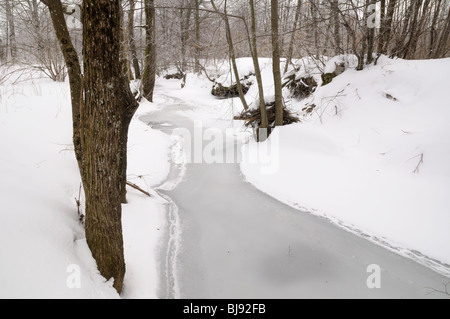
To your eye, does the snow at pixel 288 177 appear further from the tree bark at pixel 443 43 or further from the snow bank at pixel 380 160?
the tree bark at pixel 443 43

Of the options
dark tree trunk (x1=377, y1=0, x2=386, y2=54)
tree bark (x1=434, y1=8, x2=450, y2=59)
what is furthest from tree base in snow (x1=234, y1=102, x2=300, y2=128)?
tree bark (x1=434, y1=8, x2=450, y2=59)

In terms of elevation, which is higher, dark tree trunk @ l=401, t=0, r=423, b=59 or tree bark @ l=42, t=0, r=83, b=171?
dark tree trunk @ l=401, t=0, r=423, b=59

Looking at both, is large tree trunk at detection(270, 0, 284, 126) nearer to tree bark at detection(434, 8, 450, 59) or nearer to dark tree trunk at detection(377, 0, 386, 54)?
dark tree trunk at detection(377, 0, 386, 54)

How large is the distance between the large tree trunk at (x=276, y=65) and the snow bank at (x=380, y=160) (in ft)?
1.63

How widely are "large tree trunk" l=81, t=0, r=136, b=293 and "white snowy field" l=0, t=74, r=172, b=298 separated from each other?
0.69ft

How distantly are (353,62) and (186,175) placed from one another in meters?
5.34

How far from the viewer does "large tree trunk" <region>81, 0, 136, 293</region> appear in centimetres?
174

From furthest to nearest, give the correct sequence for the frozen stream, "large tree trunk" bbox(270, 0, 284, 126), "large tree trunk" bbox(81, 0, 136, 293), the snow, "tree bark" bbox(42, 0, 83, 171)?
"large tree trunk" bbox(270, 0, 284, 126) < "tree bark" bbox(42, 0, 83, 171) < the frozen stream < the snow < "large tree trunk" bbox(81, 0, 136, 293)

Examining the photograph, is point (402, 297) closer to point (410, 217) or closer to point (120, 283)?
point (410, 217)

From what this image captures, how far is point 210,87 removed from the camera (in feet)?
50.0

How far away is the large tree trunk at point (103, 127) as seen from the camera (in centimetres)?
174

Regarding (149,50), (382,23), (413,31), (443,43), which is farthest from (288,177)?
(149,50)

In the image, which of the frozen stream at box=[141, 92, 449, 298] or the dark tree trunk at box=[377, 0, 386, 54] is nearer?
the frozen stream at box=[141, 92, 449, 298]
